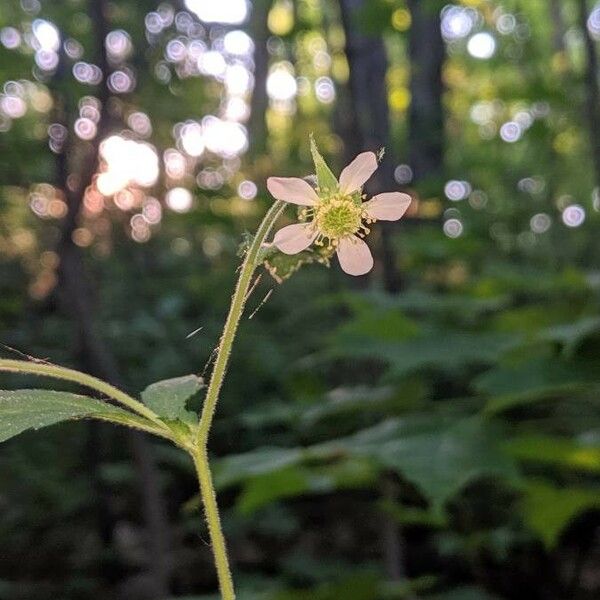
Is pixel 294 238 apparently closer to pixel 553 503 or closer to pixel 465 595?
pixel 553 503

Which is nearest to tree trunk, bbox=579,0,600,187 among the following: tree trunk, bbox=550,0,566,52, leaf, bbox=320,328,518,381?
leaf, bbox=320,328,518,381

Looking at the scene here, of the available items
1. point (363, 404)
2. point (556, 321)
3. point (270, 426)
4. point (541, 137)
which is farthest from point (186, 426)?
point (270, 426)

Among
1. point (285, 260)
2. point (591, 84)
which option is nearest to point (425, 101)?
point (591, 84)

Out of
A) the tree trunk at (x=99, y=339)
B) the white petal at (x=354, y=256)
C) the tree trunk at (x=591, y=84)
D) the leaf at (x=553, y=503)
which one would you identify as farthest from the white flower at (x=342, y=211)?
the tree trunk at (x=591, y=84)

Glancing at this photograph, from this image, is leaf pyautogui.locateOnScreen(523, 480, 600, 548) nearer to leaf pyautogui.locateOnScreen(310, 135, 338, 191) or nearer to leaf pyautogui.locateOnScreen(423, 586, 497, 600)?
leaf pyautogui.locateOnScreen(423, 586, 497, 600)

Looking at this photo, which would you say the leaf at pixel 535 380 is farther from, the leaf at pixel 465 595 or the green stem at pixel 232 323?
the green stem at pixel 232 323
